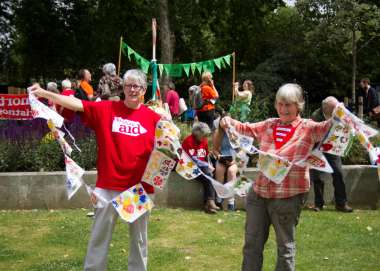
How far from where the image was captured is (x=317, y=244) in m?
6.53

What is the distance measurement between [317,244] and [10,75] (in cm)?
3567

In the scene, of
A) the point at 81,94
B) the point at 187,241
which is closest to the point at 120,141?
the point at 187,241

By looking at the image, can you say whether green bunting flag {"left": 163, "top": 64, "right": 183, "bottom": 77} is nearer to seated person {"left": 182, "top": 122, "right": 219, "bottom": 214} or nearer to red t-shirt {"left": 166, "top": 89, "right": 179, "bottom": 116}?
red t-shirt {"left": 166, "top": 89, "right": 179, "bottom": 116}

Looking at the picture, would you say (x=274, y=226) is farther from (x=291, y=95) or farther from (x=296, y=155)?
(x=291, y=95)

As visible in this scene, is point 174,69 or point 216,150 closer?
point 216,150

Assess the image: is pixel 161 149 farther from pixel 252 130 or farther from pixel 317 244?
pixel 317 244

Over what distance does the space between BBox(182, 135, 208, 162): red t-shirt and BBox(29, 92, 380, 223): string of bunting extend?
2.95 meters

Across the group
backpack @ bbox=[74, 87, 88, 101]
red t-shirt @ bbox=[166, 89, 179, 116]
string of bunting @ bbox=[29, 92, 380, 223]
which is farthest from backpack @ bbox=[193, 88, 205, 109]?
string of bunting @ bbox=[29, 92, 380, 223]

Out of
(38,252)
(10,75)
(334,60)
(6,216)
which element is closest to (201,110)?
(6,216)

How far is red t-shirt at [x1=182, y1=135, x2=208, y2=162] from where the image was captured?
7957mm

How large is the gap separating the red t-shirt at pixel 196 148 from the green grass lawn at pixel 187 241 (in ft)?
2.98

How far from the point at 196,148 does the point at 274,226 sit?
3803 millimetres

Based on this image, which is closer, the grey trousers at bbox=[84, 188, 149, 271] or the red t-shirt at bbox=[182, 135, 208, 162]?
the grey trousers at bbox=[84, 188, 149, 271]

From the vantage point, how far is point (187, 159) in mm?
4980
